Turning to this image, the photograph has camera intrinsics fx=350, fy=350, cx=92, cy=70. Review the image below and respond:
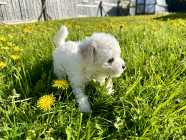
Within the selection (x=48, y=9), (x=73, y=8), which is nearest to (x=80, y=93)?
(x=48, y=9)

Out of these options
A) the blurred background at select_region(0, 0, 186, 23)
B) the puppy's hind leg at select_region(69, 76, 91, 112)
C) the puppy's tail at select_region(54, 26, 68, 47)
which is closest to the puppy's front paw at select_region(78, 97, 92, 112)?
the puppy's hind leg at select_region(69, 76, 91, 112)

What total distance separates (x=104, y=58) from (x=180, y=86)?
2.46 feet

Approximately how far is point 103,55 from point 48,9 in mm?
17268

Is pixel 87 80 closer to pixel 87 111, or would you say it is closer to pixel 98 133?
pixel 87 111

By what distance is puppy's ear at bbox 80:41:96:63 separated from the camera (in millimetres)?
3180

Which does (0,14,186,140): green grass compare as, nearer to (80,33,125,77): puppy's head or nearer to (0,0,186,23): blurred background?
(80,33,125,77): puppy's head

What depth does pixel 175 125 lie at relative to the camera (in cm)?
256

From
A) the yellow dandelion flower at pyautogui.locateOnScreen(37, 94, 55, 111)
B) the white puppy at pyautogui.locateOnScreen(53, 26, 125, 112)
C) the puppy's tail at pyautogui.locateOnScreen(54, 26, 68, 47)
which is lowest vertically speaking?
the yellow dandelion flower at pyautogui.locateOnScreen(37, 94, 55, 111)

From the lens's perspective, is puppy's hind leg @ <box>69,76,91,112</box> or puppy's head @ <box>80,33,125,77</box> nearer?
puppy's hind leg @ <box>69,76,91,112</box>

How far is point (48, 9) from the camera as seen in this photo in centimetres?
2002

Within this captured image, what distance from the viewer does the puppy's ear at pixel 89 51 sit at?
10.4ft

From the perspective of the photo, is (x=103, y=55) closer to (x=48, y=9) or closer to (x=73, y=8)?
(x=48, y=9)

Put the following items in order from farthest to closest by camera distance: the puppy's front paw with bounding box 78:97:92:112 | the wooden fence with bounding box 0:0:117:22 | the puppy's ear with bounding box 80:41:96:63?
1. the wooden fence with bounding box 0:0:117:22
2. the puppy's ear with bounding box 80:41:96:63
3. the puppy's front paw with bounding box 78:97:92:112

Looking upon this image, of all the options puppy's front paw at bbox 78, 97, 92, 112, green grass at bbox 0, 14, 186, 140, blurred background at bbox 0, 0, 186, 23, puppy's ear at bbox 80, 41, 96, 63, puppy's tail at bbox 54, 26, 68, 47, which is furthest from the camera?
blurred background at bbox 0, 0, 186, 23
